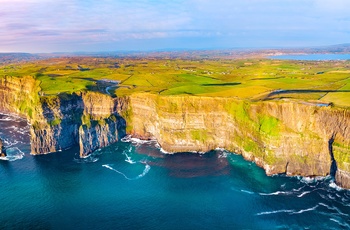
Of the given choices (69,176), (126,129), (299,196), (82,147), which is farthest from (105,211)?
(126,129)

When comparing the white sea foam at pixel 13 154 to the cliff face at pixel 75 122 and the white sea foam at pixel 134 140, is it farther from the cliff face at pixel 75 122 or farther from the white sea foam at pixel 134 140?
the white sea foam at pixel 134 140

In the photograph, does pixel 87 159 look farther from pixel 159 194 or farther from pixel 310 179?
pixel 310 179

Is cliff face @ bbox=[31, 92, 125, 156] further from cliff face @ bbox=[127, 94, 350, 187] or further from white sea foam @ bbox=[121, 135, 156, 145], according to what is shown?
cliff face @ bbox=[127, 94, 350, 187]

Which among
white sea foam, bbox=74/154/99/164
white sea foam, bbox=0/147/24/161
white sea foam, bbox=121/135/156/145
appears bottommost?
white sea foam, bbox=74/154/99/164

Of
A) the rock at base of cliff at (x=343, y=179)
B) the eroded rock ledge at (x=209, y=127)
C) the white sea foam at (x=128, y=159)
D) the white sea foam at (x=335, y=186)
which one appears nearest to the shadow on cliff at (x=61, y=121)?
the eroded rock ledge at (x=209, y=127)

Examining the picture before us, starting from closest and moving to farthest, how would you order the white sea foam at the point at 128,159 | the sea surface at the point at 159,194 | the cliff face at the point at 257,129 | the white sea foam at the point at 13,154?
the sea surface at the point at 159,194
the cliff face at the point at 257,129
the white sea foam at the point at 128,159
the white sea foam at the point at 13,154

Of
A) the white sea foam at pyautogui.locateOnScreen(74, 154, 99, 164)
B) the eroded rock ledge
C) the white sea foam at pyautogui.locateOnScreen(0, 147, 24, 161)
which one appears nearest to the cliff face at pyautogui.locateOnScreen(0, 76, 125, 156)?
the eroded rock ledge

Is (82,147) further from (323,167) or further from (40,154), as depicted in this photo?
(323,167)
